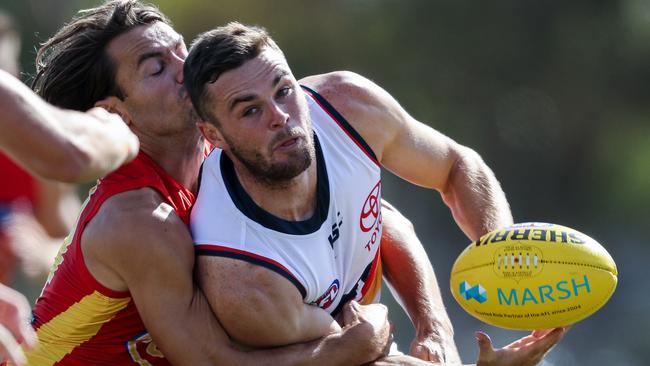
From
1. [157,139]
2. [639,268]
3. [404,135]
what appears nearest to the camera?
[157,139]

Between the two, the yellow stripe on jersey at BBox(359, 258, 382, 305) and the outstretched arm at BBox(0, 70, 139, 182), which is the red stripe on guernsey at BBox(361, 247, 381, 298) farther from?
the outstretched arm at BBox(0, 70, 139, 182)

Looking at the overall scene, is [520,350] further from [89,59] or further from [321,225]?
[89,59]

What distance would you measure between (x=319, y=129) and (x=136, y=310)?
1.07 m

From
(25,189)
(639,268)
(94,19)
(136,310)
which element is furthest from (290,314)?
(639,268)

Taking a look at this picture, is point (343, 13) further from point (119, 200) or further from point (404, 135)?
point (119, 200)

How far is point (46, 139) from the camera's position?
312cm

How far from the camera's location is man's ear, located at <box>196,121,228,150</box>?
4.62m

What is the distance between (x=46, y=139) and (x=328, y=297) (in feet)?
6.05

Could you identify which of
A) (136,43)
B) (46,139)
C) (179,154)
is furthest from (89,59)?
(46,139)

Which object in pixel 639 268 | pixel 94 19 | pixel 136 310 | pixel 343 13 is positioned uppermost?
pixel 94 19

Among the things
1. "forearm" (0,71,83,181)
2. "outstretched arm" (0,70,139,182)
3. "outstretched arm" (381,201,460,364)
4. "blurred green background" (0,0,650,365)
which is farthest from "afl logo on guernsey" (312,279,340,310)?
"blurred green background" (0,0,650,365)

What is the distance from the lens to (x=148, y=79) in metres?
4.92

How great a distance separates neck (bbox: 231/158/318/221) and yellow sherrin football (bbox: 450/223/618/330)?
745 millimetres

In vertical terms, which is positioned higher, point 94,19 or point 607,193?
point 94,19
